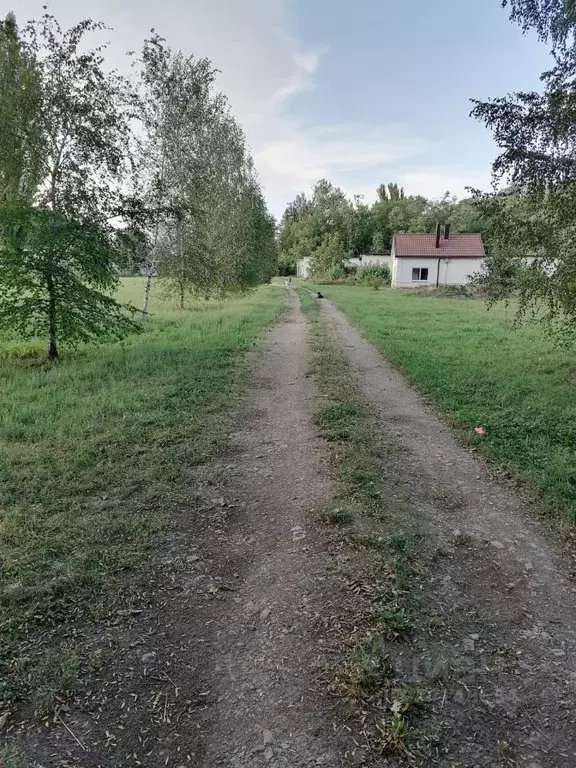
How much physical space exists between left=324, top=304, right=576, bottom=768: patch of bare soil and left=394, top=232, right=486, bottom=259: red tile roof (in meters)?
38.4

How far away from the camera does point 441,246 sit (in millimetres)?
40906

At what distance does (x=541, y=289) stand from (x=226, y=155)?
21.0 meters

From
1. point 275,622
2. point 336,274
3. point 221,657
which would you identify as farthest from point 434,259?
point 221,657

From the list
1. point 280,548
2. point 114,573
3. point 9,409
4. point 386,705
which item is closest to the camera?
point 386,705

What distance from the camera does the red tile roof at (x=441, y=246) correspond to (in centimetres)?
4028

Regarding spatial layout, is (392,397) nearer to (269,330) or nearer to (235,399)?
(235,399)

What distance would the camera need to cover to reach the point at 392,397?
310 inches

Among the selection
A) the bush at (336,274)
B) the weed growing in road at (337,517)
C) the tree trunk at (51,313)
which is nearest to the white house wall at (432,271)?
the bush at (336,274)

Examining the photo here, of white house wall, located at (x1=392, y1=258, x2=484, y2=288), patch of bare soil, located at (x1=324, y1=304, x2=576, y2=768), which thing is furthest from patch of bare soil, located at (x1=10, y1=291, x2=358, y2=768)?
white house wall, located at (x1=392, y1=258, x2=484, y2=288)

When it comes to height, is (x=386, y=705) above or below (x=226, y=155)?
below

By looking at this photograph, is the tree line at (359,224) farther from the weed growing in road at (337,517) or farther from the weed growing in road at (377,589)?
the weed growing in road at (337,517)

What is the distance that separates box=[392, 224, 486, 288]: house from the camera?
40.3 m

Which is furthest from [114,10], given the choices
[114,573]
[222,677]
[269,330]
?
[222,677]

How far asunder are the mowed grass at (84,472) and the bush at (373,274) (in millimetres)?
36533
